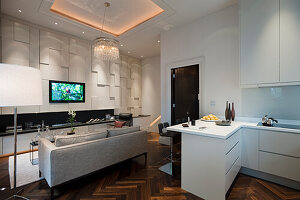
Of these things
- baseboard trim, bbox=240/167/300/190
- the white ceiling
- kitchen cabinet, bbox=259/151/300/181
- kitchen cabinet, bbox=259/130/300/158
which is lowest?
baseboard trim, bbox=240/167/300/190

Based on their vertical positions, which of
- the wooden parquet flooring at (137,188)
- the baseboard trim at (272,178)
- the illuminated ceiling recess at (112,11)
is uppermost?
the illuminated ceiling recess at (112,11)

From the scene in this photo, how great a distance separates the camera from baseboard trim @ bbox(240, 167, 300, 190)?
1.97m

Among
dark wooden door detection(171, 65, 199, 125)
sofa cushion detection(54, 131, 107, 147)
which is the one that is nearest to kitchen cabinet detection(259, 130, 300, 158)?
dark wooden door detection(171, 65, 199, 125)

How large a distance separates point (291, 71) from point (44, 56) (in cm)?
546

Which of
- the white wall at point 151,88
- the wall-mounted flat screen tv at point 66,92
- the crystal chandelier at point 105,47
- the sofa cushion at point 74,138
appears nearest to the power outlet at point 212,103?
the sofa cushion at point 74,138

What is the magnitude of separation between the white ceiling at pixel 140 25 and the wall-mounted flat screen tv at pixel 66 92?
5.16ft

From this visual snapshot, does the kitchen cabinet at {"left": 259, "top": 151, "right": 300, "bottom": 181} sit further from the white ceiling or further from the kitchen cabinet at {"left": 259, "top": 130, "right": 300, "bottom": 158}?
the white ceiling

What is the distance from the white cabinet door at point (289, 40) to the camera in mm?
2004

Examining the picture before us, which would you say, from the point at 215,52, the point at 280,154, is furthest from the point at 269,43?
the point at 280,154

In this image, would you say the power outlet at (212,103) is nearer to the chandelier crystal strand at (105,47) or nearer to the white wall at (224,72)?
the white wall at (224,72)

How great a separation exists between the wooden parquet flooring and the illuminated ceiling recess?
3.56 m

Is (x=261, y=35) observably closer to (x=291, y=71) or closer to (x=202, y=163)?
(x=291, y=71)

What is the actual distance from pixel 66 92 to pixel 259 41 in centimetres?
488

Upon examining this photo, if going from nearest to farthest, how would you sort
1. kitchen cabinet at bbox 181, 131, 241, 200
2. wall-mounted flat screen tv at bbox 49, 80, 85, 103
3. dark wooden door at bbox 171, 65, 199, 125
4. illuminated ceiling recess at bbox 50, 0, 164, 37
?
kitchen cabinet at bbox 181, 131, 241, 200
illuminated ceiling recess at bbox 50, 0, 164, 37
dark wooden door at bbox 171, 65, 199, 125
wall-mounted flat screen tv at bbox 49, 80, 85, 103
